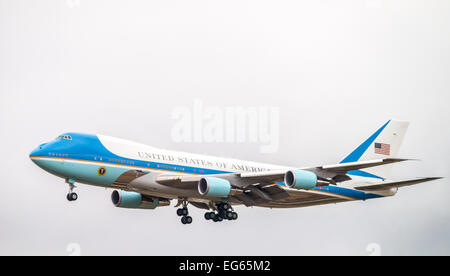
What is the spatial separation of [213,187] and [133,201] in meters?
9.98

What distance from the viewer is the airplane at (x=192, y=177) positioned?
153 feet

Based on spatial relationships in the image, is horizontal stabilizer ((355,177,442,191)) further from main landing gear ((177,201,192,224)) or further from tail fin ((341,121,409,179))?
main landing gear ((177,201,192,224))

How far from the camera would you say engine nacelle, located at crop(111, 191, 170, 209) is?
5522 cm

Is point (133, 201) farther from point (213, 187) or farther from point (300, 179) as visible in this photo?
point (300, 179)

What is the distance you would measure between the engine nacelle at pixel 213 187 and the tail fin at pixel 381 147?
46.5ft

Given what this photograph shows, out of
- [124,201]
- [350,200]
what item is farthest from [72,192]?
[350,200]

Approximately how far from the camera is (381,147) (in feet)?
194

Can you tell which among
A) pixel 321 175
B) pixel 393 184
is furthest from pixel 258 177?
pixel 393 184

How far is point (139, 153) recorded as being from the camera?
48750mm

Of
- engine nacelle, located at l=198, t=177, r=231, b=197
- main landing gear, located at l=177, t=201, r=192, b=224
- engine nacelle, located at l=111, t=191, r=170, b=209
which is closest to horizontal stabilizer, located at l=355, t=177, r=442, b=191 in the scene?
engine nacelle, located at l=198, t=177, r=231, b=197

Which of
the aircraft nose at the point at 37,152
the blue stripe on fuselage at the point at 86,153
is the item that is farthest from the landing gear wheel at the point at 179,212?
the aircraft nose at the point at 37,152

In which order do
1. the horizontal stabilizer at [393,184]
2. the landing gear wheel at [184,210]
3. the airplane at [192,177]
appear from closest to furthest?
the airplane at [192,177] → the horizontal stabilizer at [393,184] → the landing gear wheel at [184,210]

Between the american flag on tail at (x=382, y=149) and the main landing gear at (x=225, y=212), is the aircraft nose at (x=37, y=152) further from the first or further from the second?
the american flag on tail at (x=382, y=149)

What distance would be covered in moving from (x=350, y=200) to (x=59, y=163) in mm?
23883
